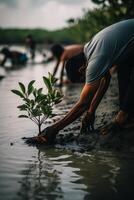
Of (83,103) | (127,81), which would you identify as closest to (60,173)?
(83,103)

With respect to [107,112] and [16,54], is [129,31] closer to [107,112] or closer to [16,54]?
[107,112]

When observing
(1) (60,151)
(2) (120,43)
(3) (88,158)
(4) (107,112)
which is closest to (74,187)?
(3) (88,158)

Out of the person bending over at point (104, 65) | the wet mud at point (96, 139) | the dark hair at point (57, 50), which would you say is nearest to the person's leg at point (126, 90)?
the person bending over at point (104, 65)

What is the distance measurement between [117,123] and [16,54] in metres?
18.9

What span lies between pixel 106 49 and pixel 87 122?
104 centimetres

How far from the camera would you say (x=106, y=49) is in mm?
5180

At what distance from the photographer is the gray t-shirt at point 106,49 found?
515cm

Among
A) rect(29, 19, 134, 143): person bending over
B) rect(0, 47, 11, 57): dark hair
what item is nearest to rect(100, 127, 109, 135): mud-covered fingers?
rect(29, 19, 134, 143): person bending over

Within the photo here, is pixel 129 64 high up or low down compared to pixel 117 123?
up

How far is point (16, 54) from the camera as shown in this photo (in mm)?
24031

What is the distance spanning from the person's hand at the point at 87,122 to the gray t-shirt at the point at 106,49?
23.5 inches

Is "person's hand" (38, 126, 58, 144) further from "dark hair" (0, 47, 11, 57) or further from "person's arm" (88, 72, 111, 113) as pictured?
"dark hair" (0, 47, 11, 57)

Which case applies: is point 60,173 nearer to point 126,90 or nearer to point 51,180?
point 51,180

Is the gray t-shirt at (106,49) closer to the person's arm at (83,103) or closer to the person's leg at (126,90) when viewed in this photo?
the person's arm at (83,103)
